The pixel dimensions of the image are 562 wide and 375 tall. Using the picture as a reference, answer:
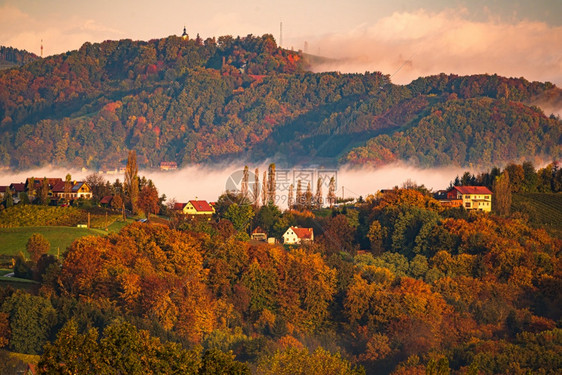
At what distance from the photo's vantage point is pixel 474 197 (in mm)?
120312

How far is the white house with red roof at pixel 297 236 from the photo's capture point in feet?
357

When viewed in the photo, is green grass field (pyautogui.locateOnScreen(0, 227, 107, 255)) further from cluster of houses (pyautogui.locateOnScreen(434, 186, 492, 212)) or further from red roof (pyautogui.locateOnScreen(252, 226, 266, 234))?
cluster of houses (pyautogui.locateOnScreen(434, 186, 492, 212))

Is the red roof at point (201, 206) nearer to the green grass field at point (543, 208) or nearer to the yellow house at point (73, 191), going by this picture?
the yellow house at point (73, 191)

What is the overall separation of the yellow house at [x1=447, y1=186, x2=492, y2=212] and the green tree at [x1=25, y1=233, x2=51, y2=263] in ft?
164

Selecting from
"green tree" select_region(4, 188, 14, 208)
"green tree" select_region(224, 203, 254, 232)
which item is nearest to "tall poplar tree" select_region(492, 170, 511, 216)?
"green tree" select_region(224, 203, 254, 232)

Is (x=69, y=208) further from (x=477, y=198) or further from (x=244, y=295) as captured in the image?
(x=477, y=198)

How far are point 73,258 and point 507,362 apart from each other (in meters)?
36.1

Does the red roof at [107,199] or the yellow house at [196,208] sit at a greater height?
the red roof at [107,199]

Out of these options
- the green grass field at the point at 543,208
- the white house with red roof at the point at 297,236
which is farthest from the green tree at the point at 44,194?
the green grass field at the point at 543,208

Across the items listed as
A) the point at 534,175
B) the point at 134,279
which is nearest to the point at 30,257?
the point at 134,279

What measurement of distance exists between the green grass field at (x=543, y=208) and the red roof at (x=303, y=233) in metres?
24.3

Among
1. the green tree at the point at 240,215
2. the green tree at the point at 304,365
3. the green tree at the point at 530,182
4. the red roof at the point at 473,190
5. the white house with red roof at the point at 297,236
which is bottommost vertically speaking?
the green tree at the point at 304,365

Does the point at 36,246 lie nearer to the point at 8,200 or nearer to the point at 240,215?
the point at 8,200

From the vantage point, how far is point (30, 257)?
303ft
